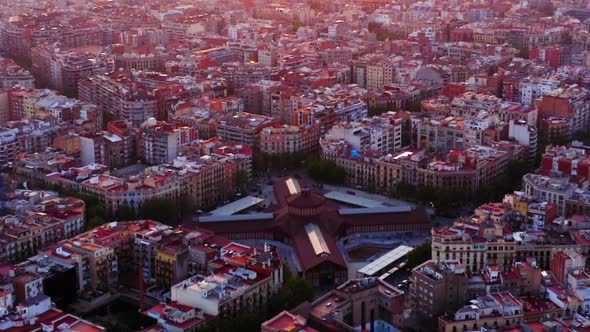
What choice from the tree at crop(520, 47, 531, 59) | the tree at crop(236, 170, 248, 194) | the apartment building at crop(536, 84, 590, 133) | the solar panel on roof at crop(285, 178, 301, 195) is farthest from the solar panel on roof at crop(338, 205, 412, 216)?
the tree at crop(520, 47, 531, 59)

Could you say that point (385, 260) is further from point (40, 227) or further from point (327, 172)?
point (40, 227)

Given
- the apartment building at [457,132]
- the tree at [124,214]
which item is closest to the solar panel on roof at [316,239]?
the tree at [124,214]

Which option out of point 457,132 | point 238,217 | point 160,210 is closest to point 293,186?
point 238,217

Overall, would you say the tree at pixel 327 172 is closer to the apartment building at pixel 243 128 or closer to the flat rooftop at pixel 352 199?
the flat rooftop at pixel 352 199

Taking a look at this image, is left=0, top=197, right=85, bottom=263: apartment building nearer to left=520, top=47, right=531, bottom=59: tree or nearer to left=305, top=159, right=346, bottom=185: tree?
left=305, top=159, right=346, bottom=185: tree

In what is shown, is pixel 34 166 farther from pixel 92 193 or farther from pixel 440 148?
pixel 440 148

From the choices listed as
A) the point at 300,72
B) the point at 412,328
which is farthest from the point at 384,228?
the point at 300,72
